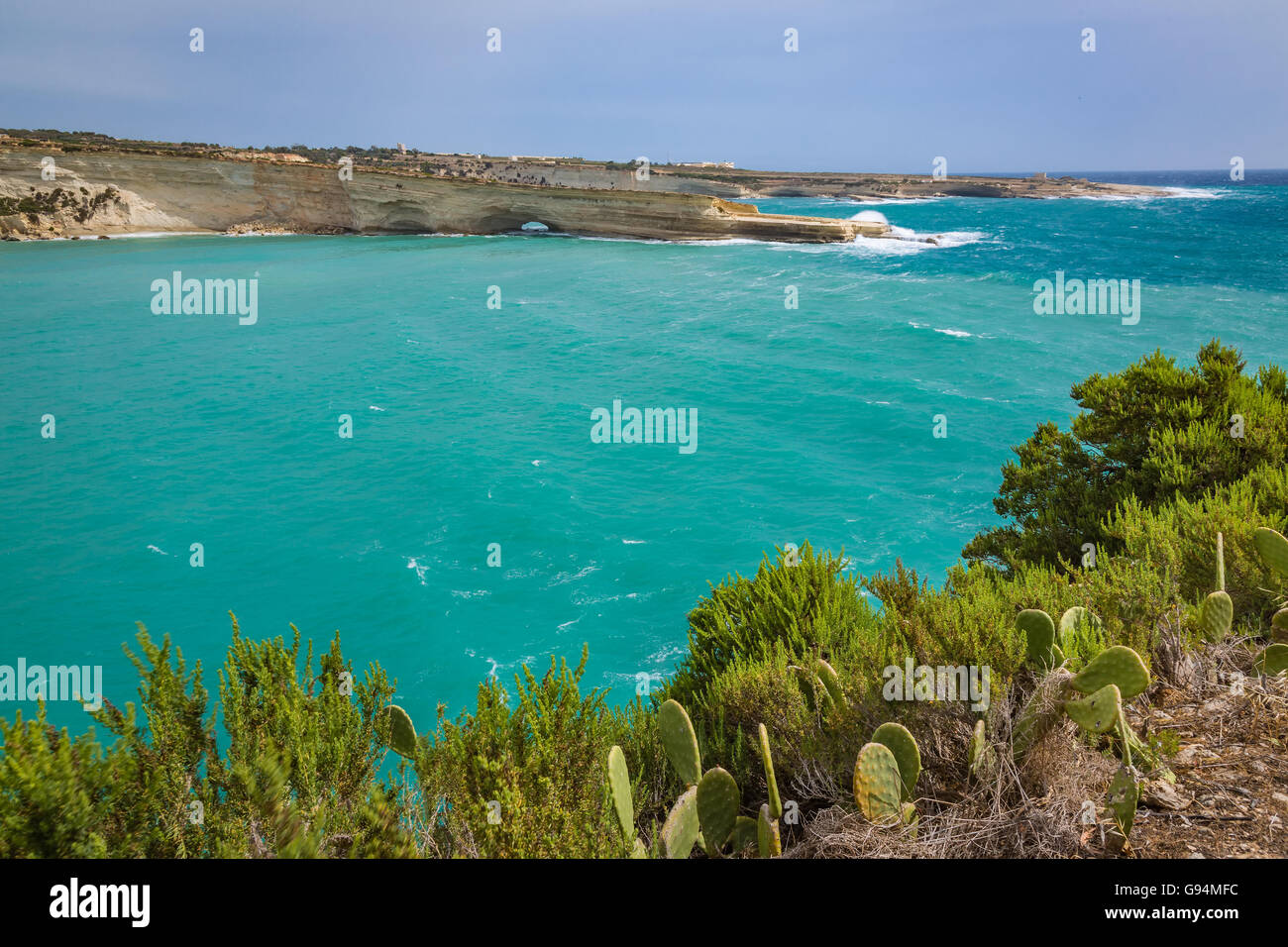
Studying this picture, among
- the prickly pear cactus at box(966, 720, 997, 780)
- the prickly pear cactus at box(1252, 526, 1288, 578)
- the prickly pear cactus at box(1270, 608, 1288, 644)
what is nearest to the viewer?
the prickly pear cactus at box(966, 720, 997, 780)

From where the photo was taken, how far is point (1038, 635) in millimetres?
5324

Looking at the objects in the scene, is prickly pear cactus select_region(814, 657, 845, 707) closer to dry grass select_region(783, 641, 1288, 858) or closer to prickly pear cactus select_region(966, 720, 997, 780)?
dry grass select_region(783, 641, 1288, 858)

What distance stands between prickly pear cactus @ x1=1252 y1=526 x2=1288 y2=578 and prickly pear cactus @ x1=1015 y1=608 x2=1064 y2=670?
2.49 m

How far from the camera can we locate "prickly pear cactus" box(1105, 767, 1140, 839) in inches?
154

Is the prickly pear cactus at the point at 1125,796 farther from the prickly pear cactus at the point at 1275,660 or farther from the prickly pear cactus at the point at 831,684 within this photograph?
the prickly pear cactus at the point at 1275,660

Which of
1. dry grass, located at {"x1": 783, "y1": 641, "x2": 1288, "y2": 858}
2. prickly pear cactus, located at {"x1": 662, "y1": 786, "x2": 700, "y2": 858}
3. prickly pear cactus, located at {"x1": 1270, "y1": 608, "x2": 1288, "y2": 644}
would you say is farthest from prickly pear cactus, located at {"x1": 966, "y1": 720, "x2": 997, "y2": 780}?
prickly pear cactus, located at {"x1": 1270, "y1": 608, "x2": 1288, "y2": 644}

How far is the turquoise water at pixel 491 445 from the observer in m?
12.9

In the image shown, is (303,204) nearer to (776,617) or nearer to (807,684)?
(776,617)

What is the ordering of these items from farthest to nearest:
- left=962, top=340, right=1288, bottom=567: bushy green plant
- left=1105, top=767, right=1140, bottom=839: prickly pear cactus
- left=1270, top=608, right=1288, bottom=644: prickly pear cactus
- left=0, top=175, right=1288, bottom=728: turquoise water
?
left=0, top=175, right=1288, bottom=728: turquoise water, left=962, top=340, right=1288, bottom=567: bushy green plant, left=1270, top=608, right=1288, bottom=644: prickly pear cactus, left=1105, top=767, right=1140, bottom=839: prickly pear cactus

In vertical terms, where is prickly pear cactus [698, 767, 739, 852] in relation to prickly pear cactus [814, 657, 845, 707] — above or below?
below

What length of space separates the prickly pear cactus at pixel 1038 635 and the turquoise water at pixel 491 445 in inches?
265

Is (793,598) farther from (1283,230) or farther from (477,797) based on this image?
(1283,230)

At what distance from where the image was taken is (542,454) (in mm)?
19625

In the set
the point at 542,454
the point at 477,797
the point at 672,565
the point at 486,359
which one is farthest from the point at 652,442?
the point at 477,797
